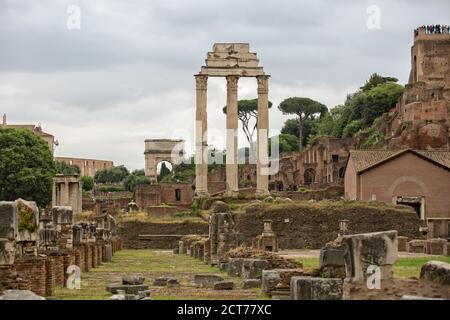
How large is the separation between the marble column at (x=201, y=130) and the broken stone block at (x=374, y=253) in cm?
5418

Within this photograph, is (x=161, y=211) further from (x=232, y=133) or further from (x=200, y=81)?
(x=200, y=81)

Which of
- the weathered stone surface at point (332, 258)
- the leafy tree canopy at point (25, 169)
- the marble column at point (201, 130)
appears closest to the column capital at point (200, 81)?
the marble column at point (201, 130)

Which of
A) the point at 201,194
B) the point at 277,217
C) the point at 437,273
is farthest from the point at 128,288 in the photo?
the point at 201,194

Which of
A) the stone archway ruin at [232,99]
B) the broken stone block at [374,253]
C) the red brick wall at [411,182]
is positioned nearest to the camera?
the broken stone block at [374,253]

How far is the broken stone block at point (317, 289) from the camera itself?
12766mm

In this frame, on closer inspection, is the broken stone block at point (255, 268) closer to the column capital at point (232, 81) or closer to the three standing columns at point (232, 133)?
the three standing columns at point (232, 133)

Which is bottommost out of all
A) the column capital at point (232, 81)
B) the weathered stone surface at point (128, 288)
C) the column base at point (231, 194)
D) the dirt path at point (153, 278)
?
the dirt path at point (153, 278)

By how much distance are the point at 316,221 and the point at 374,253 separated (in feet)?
103

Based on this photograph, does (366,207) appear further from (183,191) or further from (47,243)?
(183,191)

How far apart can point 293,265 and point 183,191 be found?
6664 centimetres

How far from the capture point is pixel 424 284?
430 inches

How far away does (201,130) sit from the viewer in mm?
65062

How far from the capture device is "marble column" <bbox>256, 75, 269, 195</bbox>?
64.8 meters

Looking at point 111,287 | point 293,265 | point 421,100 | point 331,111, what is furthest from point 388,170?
point 331,111
